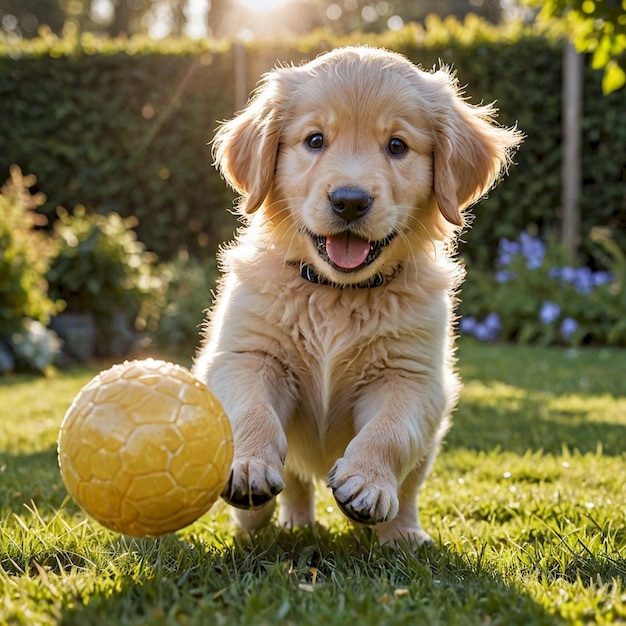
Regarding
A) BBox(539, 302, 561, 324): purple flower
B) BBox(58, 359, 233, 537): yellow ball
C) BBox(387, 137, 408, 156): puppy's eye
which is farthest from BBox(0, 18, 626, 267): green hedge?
BBox(58, 359, 233, 537): yellow ball

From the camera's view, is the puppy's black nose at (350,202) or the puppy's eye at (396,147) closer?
the puppy's black nose at (350,202)

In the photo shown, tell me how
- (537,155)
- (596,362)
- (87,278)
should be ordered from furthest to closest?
(537,155) → (87,278) → (596,362)

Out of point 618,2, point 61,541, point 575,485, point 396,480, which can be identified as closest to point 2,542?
point 61,541

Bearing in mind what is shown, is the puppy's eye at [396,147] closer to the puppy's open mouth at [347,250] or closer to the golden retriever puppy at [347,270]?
the golden retriever puppy at [347,270]

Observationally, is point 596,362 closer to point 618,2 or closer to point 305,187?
point 618,2

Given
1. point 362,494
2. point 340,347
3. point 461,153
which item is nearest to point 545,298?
point 461,153

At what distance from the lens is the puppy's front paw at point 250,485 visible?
7.40 feet

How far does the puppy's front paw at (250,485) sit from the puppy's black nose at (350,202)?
857mm

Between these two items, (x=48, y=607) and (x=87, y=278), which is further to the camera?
(x=87, y=278)

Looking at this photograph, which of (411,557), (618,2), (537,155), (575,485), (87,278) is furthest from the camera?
(537,155)

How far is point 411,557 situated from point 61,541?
970 mm

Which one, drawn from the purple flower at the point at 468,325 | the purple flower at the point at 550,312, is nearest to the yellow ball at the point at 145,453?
the purple flower at the point at 550,312

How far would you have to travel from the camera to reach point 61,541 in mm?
2422

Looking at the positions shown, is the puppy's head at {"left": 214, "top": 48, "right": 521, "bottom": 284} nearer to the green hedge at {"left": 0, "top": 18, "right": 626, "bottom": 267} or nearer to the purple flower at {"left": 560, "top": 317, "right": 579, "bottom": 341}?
the purple flower at {"left": 560, "top": 317, "right": 579, "bottom": 341}
